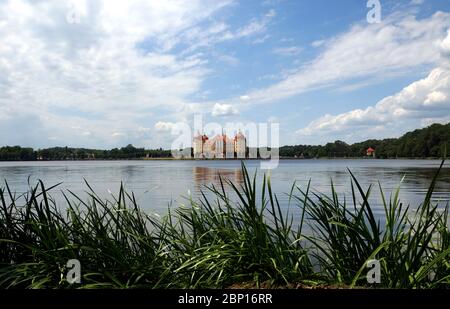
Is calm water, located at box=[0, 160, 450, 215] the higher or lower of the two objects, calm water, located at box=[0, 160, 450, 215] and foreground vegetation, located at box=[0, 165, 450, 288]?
the lower

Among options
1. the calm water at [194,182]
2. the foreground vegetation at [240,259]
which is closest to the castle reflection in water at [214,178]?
the calm water at [194,182]

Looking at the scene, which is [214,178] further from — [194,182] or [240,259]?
[240,259]

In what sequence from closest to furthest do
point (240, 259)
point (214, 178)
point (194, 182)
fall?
1. point (240, 259)
2. point (194, 182)
3. point (214, 178)

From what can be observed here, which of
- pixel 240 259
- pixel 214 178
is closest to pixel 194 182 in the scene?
pixel 214 178

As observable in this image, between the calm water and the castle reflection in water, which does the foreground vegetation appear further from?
the castle reflection in water

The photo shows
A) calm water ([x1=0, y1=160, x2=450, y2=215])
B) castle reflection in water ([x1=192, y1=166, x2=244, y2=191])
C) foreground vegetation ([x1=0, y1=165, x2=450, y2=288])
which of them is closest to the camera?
foreground vegetation ([x1=0, y1=165, x2=450, y2=288])

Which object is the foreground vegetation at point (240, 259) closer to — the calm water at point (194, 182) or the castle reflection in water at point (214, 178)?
the calm water at point (194, 182)

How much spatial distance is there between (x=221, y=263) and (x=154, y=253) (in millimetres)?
917

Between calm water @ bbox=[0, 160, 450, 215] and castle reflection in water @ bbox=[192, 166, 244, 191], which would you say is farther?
castle reflection in water @ bbox=[192, 166, 244, 191]

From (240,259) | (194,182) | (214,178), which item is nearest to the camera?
(240,259)

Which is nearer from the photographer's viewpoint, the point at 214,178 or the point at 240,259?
the point at 240,259

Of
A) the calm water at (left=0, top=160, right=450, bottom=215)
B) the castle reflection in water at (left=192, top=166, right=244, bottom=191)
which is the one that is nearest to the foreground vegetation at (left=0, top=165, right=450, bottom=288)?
the calm water at (left=0, top=160, right=450, bottom=215)
